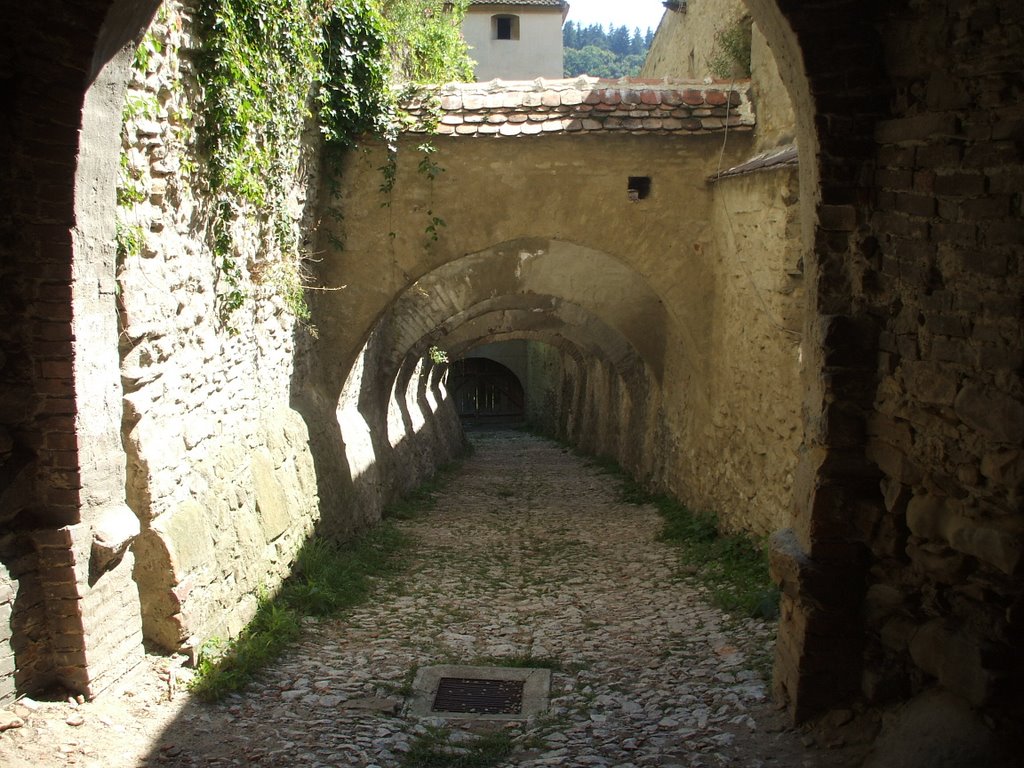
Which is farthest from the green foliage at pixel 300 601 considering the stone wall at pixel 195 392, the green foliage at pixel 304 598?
the stone wall at pixel 195 392

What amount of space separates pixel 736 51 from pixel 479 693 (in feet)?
21.7

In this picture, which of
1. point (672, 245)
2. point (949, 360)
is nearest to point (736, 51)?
point (672, 245)

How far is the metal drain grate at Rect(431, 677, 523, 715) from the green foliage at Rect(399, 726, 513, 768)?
39cm

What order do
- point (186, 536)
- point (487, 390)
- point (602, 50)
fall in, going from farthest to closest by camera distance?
1. point (602, 50)
2. point (487, 390)
3. point (186, 536)

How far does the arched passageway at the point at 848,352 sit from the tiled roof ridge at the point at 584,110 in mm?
4167

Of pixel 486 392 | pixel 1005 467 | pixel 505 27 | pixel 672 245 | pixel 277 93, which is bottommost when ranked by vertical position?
pixel 486 392

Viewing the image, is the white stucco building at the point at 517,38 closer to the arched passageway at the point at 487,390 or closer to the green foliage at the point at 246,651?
the arched passageway at the point at 487,390

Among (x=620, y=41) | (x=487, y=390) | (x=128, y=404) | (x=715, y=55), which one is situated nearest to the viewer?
(x=128, y=404)

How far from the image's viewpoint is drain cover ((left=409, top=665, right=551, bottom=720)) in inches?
197

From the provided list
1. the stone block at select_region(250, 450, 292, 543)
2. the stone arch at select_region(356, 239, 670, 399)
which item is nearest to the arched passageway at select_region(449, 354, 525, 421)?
the stone arch at select_region(356, 239, 670, 399)

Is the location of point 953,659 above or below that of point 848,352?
below

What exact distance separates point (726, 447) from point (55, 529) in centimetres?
→ 594

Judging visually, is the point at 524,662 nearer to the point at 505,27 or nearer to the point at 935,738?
the point at 935,738

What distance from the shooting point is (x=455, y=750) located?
14.6ft
